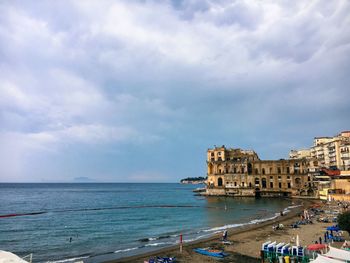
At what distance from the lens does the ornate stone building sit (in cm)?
9744

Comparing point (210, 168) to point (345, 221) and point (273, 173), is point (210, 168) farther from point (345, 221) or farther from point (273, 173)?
point (345, 221)

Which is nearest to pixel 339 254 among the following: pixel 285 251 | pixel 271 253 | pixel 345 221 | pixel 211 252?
pixel 285 251

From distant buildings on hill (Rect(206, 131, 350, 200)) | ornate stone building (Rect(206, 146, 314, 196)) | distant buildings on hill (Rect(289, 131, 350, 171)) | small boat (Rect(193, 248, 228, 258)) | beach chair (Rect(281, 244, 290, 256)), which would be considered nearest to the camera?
beach chair (Rect(281, 244, 290, 256))

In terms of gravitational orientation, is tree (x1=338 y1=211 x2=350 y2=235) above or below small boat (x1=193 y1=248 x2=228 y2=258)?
above

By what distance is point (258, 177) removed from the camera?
10425 cm

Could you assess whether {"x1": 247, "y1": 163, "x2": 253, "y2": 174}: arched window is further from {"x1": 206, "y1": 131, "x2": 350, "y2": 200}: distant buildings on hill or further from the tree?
the tree

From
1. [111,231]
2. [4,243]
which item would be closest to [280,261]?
[111,231]

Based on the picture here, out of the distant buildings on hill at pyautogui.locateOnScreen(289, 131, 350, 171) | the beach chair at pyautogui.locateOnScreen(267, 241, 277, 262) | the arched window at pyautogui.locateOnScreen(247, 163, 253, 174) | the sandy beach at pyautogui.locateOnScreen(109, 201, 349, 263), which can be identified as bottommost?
the sandy beach at pyautogui.locateOnScreen(109, 201, 349, 263)

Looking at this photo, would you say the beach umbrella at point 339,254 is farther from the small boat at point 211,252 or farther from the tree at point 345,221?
the small boat at point 211,252

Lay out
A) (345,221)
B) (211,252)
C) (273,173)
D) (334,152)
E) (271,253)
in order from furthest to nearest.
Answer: (334,152) → (273,173) → (211,252) → (345,221) → (271,253)

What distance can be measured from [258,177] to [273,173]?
17.4 ft

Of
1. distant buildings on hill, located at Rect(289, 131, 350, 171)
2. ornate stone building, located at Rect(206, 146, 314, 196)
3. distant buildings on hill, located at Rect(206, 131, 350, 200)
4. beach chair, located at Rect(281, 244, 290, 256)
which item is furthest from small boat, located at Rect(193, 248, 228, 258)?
distant buildings on hill, located at Rect(289, 131, 350, 171)

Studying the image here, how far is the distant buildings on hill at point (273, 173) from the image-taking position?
94.9 metres

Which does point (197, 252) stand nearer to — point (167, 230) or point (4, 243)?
point (167, 230)
